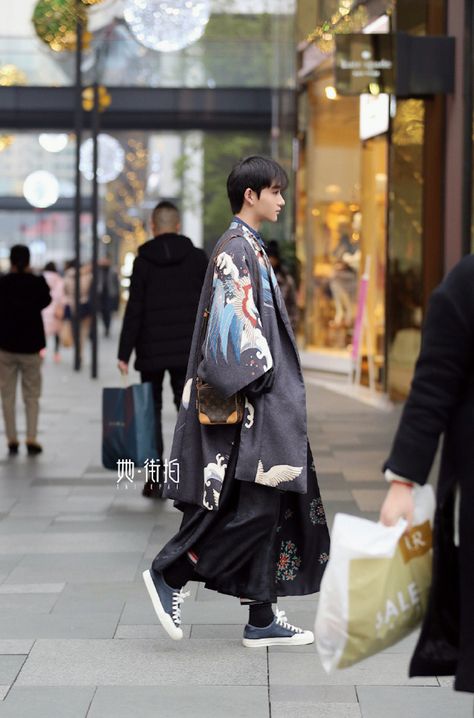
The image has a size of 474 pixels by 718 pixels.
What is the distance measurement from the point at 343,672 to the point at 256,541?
548 millimetres

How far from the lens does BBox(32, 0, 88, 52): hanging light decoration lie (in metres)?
16.8

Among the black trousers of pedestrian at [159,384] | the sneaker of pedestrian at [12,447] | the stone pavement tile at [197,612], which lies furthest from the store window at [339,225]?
the stone pavement tile at [197,612]

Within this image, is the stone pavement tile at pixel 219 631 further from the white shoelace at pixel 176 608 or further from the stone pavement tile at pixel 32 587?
the stone pavement tile at pixel 32 587

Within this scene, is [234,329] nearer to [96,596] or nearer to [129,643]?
[129,643]

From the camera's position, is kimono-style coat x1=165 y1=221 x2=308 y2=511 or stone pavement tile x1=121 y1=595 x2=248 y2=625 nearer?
kimono-style coat x1=165 y1=221 x2=308 y2=511

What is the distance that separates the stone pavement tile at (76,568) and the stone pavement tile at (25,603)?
0.29 m

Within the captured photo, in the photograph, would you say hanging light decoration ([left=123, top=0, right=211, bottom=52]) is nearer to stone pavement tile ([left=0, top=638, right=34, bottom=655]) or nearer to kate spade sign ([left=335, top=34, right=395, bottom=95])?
kate spade sign ([left=335, top=34, right=395, bottom=95])

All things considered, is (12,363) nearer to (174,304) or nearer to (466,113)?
(174,304)

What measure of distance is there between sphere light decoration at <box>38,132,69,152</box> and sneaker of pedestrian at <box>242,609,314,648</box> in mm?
26704

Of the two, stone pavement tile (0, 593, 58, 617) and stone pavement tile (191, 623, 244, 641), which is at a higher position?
stone pavement tile (0, 593, 58, 617)

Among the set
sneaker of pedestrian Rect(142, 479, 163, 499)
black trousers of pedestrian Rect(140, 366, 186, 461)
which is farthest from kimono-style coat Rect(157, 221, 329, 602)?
sneaker of pedestrian Rect(142, 479, 163, 499)

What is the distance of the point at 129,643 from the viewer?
536 cm

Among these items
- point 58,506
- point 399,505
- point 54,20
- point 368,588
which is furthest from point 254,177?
point 54,20

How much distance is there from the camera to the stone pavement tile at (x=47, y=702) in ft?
14.5
